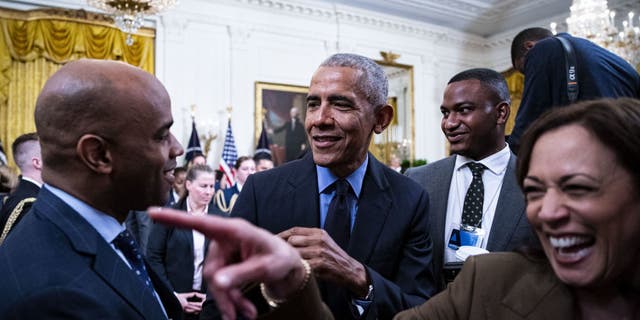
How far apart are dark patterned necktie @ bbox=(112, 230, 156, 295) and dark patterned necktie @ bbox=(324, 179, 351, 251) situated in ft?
2.11

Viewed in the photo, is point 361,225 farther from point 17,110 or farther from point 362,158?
point 17,110

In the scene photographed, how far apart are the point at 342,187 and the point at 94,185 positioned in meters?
0.88

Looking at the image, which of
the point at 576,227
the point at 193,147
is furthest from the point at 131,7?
the point at 576,227

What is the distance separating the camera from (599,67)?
2.36 metres

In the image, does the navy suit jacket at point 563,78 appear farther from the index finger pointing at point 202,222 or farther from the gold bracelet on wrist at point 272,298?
the index finger pointing at point 202,222

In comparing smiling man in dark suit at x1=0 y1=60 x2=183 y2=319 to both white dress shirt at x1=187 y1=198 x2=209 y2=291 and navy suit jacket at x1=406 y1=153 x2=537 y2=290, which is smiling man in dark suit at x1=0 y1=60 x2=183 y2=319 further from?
white dress shirt at x1=187 y1=198 x2=209 y2=291

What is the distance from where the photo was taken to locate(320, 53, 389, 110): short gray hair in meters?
2.03

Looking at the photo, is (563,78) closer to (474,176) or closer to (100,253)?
(474,176)

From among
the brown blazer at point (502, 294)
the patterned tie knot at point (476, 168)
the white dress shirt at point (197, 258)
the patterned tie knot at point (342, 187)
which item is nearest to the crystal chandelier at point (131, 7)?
the white dress shirt at point (197, 258)

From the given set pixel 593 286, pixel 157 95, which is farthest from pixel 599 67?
pixel 157 95

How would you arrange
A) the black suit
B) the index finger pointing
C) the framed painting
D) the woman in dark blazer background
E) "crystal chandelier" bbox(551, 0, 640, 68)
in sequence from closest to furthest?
the index finger pointing, the black suit, the woman in dark blazer background, "crystal chandelier" bbox(551, 0, 640, 68), the framed painting

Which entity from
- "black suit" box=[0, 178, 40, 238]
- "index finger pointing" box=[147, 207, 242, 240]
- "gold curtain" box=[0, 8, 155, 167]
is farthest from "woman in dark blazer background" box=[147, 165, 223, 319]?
"gold curtain" box=[0, 8, 155, 167]

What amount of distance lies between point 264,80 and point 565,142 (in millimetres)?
9843

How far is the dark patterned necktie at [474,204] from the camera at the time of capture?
101 inches
